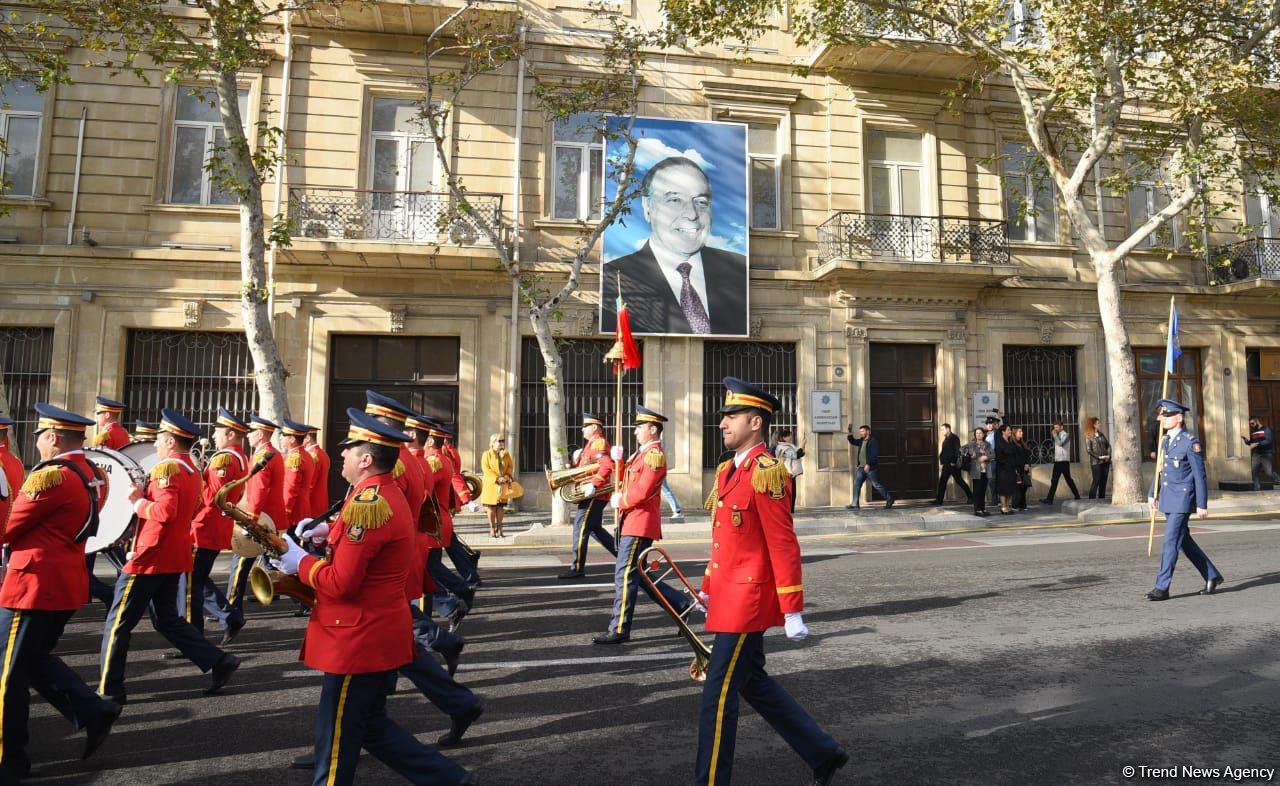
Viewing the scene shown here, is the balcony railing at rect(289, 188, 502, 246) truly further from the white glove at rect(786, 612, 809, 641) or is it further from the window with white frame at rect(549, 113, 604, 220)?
the white glove at rect(786, 612, 809, 641)

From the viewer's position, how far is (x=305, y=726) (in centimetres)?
474

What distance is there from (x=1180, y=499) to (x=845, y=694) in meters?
5.04

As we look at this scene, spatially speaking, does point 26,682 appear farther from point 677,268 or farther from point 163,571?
point 677,268

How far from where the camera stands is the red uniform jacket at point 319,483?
8.38 metres

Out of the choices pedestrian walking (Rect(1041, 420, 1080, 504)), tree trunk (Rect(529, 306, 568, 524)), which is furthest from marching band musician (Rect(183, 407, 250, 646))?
pedestrian walking (Rect(1041, 420, 1080, 504))

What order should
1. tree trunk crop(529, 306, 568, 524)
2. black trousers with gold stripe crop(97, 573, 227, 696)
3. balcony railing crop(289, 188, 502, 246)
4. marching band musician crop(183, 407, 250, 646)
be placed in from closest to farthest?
1. black trousers with gold stripe crop(97, 573, 227, 696)
2. marching band musician crop(183, 407, 250, 646)
3. tree trunk crop(529, 306, 568, 524)
4. balcony railing crop(289, 188, 502, 246)

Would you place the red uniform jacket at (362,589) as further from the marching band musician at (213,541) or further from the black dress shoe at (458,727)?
the marching band musician at (213,541)

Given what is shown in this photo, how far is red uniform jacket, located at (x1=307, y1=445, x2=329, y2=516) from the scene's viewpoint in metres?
8.38

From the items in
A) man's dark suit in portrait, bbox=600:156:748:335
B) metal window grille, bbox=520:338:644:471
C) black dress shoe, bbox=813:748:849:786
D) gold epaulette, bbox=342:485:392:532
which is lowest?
black dress shoe, bbox=813:748:849:786

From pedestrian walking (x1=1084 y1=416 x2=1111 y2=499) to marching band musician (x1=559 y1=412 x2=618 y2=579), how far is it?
13.8 m

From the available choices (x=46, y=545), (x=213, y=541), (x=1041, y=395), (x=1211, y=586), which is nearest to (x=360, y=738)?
(x=46, y=545)

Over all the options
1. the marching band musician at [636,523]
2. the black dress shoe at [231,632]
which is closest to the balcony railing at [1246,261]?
the marching band musician at [636,523]

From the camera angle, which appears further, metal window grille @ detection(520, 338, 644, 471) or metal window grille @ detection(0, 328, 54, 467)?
metal window grille @ detection(520, 338, 644, 471)

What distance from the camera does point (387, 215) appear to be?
17.2 m
